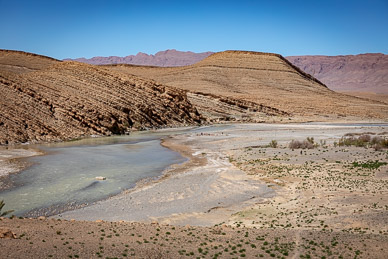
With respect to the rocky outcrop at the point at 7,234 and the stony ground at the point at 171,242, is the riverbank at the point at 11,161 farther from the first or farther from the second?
the rocky outcrop at the point at 7,234

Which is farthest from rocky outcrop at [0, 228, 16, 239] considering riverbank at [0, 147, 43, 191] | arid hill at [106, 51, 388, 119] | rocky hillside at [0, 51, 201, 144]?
arid hill at [106, 51, 388, 119]

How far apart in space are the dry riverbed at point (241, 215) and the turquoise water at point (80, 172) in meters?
1.04

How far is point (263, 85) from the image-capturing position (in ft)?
268

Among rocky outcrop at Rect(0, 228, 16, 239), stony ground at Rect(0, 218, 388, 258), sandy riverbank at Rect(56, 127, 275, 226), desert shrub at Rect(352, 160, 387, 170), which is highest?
rocky outcrop at Rect(0, 228, 16, 239)

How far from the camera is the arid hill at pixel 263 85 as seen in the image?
61.9m

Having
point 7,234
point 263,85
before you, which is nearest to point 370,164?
point 7,234

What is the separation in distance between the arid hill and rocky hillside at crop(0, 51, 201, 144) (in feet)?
54.1

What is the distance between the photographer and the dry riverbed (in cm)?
827

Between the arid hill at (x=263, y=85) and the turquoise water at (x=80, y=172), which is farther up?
the arid hill at (x=263, y=85)

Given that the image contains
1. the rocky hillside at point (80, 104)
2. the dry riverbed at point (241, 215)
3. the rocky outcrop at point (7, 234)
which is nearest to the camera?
the rocky outcrop at point (7, 234)

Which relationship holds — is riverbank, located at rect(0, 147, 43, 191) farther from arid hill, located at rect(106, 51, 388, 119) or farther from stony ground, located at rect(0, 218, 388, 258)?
arid hill, located at rect(106, 51, 388, 119)

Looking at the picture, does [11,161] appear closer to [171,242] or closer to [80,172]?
[80,172]

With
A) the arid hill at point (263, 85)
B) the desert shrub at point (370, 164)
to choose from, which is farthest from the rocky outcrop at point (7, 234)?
the arid hill at point (263, 85)

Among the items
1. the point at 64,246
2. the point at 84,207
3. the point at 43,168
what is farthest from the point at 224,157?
the point at 64,246
